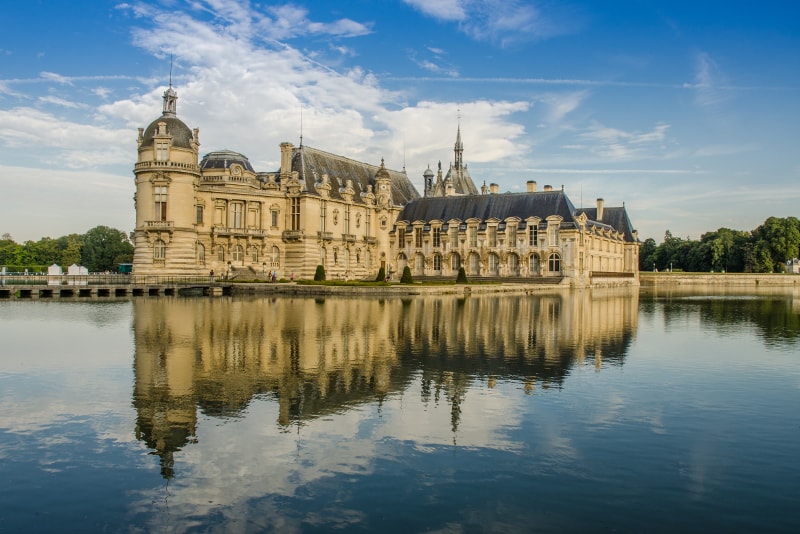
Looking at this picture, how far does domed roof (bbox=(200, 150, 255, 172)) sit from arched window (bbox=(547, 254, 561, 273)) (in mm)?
31273

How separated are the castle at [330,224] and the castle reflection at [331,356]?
24029 mm

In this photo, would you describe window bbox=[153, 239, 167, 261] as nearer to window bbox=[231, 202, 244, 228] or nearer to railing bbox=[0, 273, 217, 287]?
railing bbox=[0, 273, 217, 287]

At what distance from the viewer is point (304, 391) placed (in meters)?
14.5

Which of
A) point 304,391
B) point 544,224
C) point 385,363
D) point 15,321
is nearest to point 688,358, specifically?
point 385,363

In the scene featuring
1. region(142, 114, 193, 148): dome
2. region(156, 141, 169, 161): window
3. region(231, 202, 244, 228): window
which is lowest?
region(231, 202, 244, 228): window

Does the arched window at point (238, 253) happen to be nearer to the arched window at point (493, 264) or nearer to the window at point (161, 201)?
the window at point (161, 201)

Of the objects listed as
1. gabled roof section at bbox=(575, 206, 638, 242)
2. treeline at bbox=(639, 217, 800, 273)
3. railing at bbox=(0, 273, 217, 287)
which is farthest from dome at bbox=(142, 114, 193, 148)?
treeline at bbox=(639, 217, 800, 273)

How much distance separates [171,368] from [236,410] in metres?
4.93

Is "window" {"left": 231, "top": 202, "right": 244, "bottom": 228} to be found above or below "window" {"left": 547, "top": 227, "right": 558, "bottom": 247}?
above

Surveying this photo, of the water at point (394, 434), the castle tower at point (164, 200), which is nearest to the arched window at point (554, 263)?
the castle tower at point (164, 200)

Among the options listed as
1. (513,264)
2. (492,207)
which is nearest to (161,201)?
(492,207)

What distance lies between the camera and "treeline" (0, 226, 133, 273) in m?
101

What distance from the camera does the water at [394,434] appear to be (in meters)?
8.25

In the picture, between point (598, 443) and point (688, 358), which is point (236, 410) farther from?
point (688, 358)
